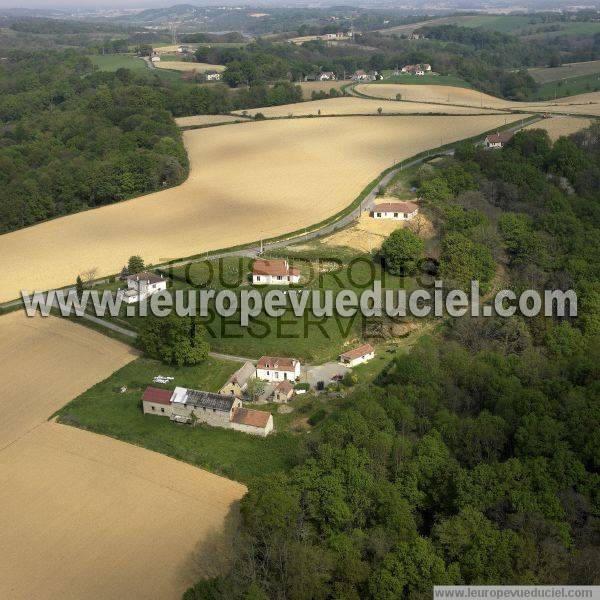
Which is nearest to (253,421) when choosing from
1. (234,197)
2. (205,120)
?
(234,197)

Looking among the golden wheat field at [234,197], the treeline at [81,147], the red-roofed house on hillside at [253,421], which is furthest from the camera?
the treeline at [81,147]

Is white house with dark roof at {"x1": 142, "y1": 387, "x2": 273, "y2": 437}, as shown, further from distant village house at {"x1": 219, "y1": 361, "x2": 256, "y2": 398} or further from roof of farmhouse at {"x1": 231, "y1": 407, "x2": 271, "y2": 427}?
distant village house at {"x1": 219, "y1": 361, "x2": 256, "y2": 398}

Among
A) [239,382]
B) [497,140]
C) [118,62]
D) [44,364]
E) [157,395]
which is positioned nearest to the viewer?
[157,395]

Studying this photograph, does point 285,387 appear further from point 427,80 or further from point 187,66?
point 187,66

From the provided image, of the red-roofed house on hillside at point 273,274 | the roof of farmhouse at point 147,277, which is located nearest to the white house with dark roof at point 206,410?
the roof of farmhouse at point 147,277

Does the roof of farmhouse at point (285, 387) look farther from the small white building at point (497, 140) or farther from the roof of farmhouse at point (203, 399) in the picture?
the small white building at point (497, 140)

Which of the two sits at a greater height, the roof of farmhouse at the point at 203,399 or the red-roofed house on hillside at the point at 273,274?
the red-roofed house on hillside at the point at 273,274
